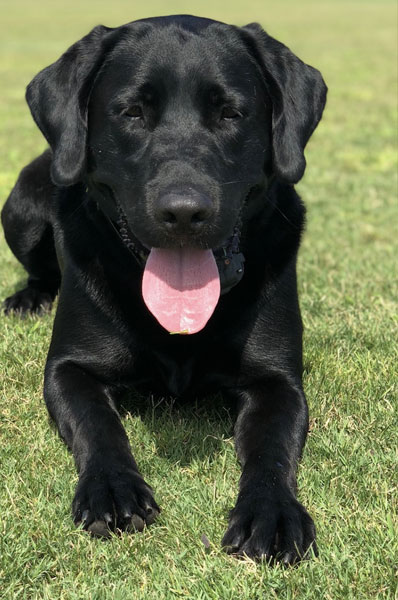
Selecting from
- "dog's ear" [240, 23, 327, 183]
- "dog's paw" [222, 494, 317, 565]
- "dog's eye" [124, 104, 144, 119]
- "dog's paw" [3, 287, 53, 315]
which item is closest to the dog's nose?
"dog's eye" [124, 104, 144, 119]

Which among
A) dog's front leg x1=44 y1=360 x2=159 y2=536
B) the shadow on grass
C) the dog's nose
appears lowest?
the shadow on grass

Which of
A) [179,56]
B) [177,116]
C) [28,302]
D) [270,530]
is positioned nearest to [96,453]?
[270,530]

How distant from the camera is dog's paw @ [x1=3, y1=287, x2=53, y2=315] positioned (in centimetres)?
438

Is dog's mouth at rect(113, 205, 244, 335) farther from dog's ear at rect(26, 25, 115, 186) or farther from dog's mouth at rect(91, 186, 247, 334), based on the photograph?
dog's ear at rect(26, 25, 115, 186)

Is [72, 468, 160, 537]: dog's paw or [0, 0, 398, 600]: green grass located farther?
[72, 468, 160, 537]: dog's paw

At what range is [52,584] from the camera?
222 centimetres

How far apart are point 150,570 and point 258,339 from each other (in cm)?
113

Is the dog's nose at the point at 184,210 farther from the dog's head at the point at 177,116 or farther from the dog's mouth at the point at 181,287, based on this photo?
the dog's mouth at the point at 181,287

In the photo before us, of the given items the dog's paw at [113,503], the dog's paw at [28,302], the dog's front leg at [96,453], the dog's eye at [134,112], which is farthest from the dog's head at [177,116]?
the dog's paw at [28,302]

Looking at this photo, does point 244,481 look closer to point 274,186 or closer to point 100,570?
point 100,570

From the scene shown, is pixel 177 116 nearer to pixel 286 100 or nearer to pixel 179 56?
pixel 179 56

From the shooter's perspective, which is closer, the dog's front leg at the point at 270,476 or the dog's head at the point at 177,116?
the dog's front leg at the point at 270,476

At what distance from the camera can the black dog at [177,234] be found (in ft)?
8.86

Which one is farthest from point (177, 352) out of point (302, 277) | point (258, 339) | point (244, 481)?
point (302, 277)
